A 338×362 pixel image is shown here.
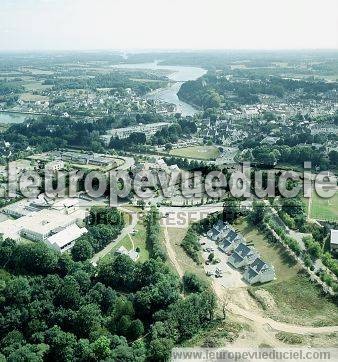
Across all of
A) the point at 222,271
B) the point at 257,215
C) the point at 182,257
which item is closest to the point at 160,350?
the point at 222,271

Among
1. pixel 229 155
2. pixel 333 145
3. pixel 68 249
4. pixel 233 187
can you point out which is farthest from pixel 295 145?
pixel 68 249

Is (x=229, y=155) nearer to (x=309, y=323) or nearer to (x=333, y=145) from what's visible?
(x=333, y=145)

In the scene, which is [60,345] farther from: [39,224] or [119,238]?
[39,224]

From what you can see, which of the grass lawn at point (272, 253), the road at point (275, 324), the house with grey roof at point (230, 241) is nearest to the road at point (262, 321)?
the road at point (275, 324)

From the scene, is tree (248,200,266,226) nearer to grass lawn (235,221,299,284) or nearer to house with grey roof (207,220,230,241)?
grass lawn (235,221,299,284)

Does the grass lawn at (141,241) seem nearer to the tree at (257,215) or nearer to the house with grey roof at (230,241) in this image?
the house with grey roof at (230,241)

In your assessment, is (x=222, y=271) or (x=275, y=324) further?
(x=222, y=271)

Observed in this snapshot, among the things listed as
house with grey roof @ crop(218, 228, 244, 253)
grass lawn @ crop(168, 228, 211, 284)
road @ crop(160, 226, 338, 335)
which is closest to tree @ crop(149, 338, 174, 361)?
road @ crop(160, 226, 338, 335)

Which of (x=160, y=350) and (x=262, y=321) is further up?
(x=160, y=350)
